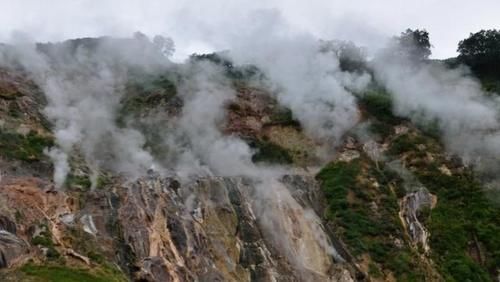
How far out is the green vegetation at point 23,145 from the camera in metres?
41.5

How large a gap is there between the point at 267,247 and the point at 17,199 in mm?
13336

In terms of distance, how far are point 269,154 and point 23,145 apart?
1757cm

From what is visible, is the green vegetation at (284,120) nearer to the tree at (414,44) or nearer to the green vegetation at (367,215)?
the green vegetation at (367,215)

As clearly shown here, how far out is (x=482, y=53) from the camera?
6744cm

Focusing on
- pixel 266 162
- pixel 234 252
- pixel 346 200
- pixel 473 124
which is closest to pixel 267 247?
pixel 234 252

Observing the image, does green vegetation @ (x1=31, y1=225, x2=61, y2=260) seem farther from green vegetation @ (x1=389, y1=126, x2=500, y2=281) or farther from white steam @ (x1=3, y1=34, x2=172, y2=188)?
green vegetation @ (x1=389, y1=126, x2=500, y2=281)

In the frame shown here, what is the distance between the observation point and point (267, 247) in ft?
138

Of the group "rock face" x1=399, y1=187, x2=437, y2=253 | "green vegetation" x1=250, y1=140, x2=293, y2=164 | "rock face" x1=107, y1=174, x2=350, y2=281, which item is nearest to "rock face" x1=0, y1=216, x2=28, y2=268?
"rock face" x1=107, y1=174, x2=350, y2=281

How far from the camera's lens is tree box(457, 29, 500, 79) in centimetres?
Answer: 6638

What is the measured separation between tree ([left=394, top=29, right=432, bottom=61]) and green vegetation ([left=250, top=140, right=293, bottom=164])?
924 inches

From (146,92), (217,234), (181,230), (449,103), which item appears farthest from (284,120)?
(181,230)

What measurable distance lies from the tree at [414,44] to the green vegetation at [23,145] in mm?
39667

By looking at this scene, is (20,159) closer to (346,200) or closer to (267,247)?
(267,247)

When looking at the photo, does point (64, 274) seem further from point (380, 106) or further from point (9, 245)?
point (380, 106)
